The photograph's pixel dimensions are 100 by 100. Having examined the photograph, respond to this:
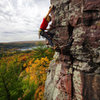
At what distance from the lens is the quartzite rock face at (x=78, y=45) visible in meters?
3.81

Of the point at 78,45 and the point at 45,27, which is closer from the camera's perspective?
the point at 78,45

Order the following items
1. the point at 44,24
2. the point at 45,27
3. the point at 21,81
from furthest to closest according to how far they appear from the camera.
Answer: the point at 21,81
the point at 45,27
the point at 44,24

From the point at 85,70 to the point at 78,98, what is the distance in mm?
2045

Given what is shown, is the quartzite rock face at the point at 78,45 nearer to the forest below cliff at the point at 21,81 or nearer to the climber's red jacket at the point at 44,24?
the climber's red jacket at the point at 44,24

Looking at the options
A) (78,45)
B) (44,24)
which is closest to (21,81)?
(44,24)

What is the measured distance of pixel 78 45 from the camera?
172 inches

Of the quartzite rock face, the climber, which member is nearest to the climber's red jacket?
the climber

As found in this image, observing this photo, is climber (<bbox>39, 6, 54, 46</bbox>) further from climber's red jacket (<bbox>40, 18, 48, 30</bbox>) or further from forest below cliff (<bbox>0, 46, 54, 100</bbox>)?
forest below cliff (<bbox>0, 46, 54, 100</bbox>)

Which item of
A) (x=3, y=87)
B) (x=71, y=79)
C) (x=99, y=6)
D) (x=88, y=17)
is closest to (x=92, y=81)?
(x=71, y=79)

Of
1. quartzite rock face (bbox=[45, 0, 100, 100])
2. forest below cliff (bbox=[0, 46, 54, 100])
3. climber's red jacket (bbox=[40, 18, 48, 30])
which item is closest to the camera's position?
quartzite rock face (bbox=[45, 0, 100, 100])

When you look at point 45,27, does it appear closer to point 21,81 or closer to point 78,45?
point 78,45

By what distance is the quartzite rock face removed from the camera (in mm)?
3807

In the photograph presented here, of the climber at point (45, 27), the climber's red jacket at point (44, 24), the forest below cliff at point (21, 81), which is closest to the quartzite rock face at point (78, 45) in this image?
the climber at point (45, 27)

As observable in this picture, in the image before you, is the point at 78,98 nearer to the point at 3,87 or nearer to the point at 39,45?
the point at 3,87
